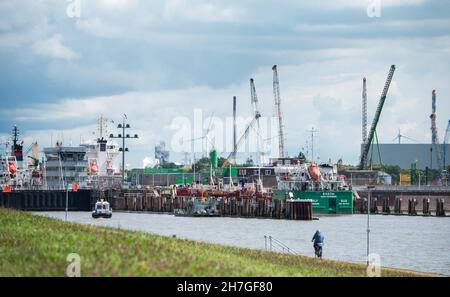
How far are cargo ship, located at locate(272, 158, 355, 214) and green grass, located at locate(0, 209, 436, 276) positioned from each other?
119 m

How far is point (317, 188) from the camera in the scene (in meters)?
179

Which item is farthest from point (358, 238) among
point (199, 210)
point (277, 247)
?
point (199, 210)

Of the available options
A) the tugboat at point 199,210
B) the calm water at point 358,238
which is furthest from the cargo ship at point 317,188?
the calm water at point 358,238

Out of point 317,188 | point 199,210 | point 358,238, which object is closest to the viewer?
point 358,238

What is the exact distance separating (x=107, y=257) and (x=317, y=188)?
5680 inches

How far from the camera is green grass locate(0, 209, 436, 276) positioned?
3434 centimetres

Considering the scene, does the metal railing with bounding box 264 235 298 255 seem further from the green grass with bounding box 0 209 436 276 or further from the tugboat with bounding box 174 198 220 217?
the tugboat with bounding box 174 198 220 217

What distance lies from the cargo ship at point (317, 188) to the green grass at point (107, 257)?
118514 mm

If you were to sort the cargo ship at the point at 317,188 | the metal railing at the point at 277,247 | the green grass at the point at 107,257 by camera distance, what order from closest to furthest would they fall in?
1. the green grass at the point at 107,257
2. the metal railing at the point at 277,247
3. the cargo ship at the point at 317,188

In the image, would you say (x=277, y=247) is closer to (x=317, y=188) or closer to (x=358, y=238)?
(x=358, y=238)

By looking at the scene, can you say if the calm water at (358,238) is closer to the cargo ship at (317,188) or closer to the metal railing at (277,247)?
the metal railing at (277,247)

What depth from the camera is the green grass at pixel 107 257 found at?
34344 millimetres

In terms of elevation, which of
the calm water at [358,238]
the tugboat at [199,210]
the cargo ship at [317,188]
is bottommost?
the calm water at [358,238]
